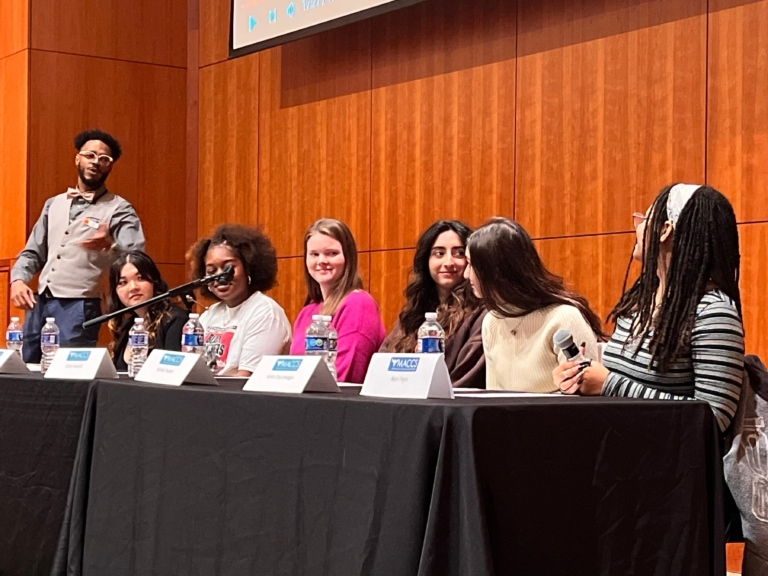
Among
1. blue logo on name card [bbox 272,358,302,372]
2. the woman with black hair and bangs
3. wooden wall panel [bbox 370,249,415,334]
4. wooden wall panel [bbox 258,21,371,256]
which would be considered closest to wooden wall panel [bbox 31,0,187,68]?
wooden wall panel [bbox 258,21,371,256]

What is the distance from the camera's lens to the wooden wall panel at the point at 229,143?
6.28m

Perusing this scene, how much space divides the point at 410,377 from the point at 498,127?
10.3 feet

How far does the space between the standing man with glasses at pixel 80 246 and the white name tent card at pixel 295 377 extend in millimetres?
3301

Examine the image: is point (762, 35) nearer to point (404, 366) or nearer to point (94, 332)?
point (404, 366)

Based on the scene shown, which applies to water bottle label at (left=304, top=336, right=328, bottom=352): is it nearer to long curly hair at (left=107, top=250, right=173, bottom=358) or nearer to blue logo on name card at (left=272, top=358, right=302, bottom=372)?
blue logo on name card at (left=272, top=358, right=302, bottom=372)

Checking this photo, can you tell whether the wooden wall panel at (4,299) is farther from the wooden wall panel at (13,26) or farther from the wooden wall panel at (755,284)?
the wooden wall panel at (755,284)

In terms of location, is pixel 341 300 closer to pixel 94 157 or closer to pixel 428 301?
pixel 428 301

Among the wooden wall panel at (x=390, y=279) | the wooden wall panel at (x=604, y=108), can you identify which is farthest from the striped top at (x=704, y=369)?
the wooden wall panel at (x=390, y=279)

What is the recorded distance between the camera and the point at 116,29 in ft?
21.8

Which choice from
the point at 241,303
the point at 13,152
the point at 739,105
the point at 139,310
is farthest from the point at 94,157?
the point at 739,105

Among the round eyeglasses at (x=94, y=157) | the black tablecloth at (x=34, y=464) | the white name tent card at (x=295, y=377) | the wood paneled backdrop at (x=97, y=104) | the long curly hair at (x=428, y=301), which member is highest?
the wood paneled backdrop at (x=97, y=104)

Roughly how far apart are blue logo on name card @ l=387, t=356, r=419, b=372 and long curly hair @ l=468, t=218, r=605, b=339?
915 mm

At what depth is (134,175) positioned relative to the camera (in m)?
6.66

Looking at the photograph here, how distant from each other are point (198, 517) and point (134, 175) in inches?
190
